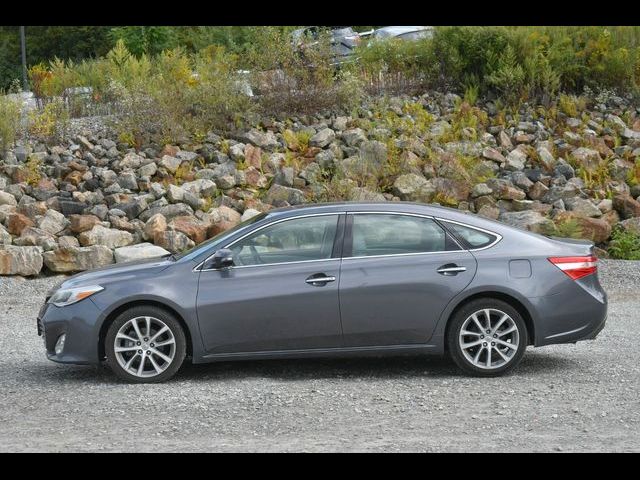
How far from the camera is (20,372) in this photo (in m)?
9.52

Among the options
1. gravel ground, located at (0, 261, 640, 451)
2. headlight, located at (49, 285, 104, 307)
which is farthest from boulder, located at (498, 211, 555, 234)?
headlight, located at (49, 285, 104, 307)

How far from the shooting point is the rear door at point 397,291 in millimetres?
8727

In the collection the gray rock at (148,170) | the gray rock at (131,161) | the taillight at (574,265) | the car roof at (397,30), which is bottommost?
the taillight at (574,265)

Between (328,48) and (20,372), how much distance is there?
40.4ft

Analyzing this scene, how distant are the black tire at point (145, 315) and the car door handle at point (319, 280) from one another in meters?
1.09

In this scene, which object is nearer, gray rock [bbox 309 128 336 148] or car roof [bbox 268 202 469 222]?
car roof [bbox 268 202 469 222]

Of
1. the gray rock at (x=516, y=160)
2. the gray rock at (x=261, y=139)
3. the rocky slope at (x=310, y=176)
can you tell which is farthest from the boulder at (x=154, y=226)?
the gray rock at (x=516, y=160)

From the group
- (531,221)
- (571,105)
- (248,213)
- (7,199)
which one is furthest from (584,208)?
(7,199)

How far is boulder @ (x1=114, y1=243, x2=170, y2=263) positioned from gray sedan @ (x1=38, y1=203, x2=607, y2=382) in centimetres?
572

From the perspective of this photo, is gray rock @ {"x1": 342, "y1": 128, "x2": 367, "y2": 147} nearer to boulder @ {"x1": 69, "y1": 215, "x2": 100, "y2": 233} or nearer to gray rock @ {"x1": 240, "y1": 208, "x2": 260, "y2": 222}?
gray rock @ {"x1": 240, "y1": 208, "x2": 260, "y2": 222}

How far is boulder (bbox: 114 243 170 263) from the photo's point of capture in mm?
14664

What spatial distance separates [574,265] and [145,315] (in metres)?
3.48

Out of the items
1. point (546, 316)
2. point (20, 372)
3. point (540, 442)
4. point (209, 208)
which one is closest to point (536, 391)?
point (546, 316)

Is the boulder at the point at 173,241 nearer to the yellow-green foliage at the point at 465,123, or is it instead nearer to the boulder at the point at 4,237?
the boulder at the point at 4,237
